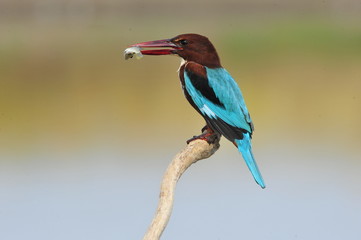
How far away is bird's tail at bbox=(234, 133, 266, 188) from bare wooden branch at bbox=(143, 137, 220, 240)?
0.15 metres

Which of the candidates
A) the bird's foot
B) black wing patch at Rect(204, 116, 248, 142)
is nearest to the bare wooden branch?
the bird's foot

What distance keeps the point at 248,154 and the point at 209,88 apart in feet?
1.32

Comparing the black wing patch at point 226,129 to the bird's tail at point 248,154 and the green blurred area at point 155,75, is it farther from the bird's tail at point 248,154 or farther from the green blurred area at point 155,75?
the green blurred area at point 155,75

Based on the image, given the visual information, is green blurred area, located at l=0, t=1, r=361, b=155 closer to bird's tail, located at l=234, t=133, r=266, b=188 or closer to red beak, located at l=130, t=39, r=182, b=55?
red beak, located at l=130, t=39, r=182, b=55

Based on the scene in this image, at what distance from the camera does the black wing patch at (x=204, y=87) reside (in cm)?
402

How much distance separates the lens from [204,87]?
4.02 m

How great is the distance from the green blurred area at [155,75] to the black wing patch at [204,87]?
3.44 m

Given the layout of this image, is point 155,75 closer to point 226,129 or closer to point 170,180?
point 226,129

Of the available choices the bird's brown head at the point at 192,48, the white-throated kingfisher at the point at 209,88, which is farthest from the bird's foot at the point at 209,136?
the bird's brown head at the point at 192,48

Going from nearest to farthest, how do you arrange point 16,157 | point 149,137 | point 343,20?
point 16,157
point 149,137
point 343,20

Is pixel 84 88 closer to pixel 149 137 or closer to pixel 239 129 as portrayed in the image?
pixel 149 137

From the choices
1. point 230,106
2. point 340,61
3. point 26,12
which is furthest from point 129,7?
point 230,106

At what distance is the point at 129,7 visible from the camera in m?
13.9

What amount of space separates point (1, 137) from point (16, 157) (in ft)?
2.66
